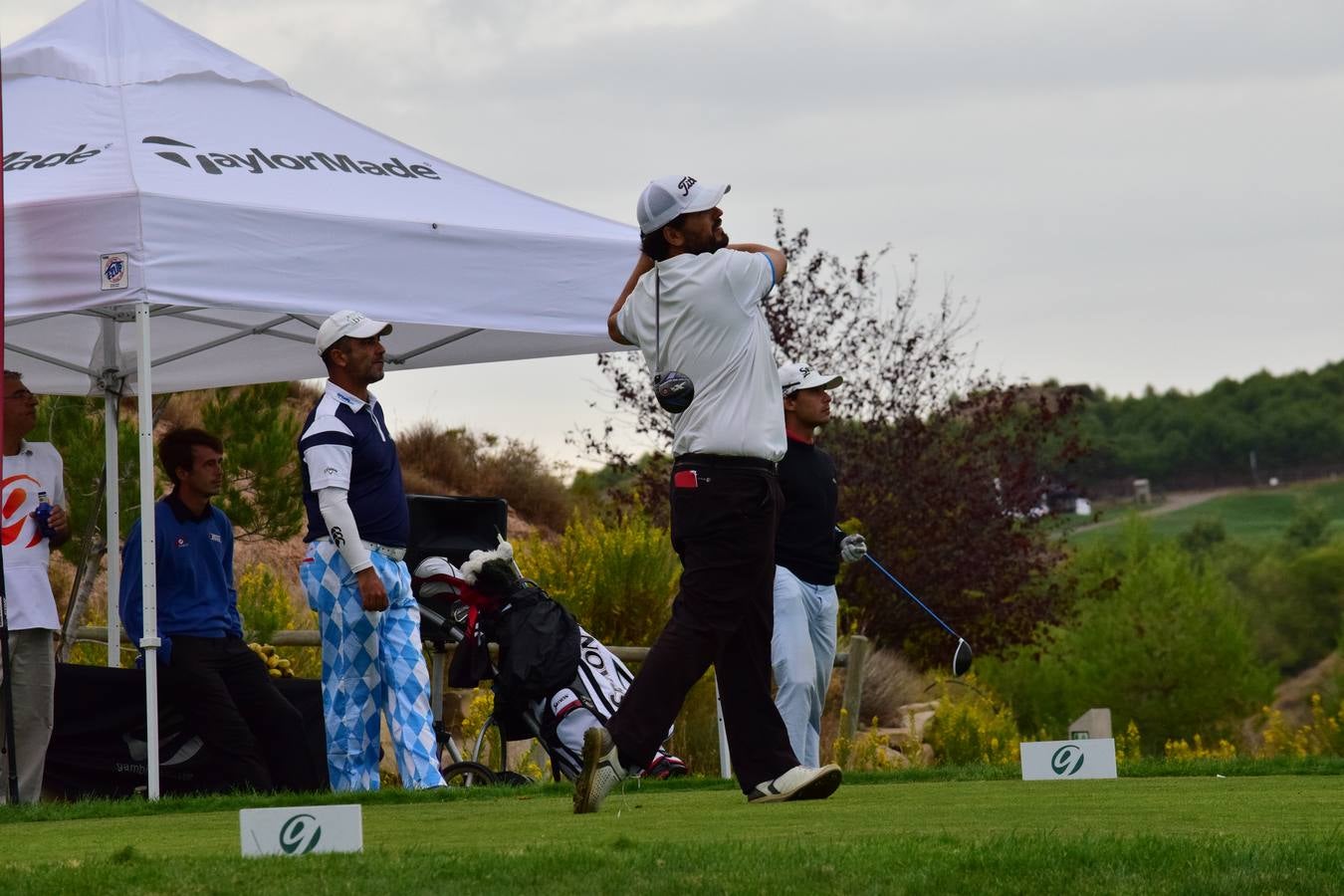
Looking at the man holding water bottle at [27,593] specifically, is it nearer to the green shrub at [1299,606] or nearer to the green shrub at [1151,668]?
the green shrub at [1151,668]

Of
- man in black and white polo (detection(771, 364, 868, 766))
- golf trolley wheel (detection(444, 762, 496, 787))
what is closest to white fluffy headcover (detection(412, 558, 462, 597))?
golf trolley wheel (detection(444, 762, 496, 787))

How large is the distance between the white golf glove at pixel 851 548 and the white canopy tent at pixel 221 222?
4.72 feet

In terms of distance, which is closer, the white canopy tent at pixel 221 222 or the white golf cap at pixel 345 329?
the white canopy tent at pixel 221 222

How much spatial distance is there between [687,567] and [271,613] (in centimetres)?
834

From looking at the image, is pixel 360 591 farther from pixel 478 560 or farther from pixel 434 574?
pixel 434 574

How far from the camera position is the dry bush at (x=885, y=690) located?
18.2 m

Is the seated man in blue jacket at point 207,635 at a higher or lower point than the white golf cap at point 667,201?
lower

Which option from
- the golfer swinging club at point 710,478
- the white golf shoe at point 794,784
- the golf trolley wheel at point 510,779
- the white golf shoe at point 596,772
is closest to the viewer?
the white golf shoe at point 596,772

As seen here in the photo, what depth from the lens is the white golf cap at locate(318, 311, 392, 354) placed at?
7.57 metres

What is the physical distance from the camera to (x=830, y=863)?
411cm

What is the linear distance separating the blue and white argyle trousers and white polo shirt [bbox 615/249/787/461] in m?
2.10

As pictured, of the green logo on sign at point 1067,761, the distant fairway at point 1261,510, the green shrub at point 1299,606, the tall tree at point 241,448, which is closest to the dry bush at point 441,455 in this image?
the tall tree at point 241,448

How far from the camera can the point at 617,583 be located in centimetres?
1514

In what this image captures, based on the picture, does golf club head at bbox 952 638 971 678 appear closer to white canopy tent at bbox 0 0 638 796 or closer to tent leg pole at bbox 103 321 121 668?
white canopy tent at bbox 0 0 638 796
